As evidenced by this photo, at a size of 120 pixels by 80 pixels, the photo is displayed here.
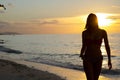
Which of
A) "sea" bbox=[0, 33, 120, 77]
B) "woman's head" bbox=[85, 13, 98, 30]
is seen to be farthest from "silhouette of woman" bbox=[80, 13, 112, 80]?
"sea" bbox=[0, 33, 120, 77]

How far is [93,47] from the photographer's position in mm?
6301

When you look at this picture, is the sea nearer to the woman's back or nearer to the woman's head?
the woman's back

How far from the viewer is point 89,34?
20.6 feet

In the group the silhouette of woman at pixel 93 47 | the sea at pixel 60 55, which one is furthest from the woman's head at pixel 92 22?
the sea at pixel 60 55

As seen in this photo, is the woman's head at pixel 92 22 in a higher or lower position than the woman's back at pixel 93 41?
higher

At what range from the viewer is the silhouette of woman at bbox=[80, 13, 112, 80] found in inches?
245

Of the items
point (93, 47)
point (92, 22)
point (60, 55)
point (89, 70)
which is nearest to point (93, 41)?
point (93, 47)

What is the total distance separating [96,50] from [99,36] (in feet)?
0.93

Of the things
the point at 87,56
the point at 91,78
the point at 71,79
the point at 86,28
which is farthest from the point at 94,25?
the point at 71,79

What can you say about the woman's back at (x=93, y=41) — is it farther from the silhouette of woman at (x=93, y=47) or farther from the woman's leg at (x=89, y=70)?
the woman's leg at (x=89, y=70)

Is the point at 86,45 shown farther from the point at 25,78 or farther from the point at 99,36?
the point at 25,78

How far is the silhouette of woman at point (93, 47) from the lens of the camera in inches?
245

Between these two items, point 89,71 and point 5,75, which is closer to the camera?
point 89,71

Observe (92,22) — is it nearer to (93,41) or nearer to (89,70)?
(93,41)
